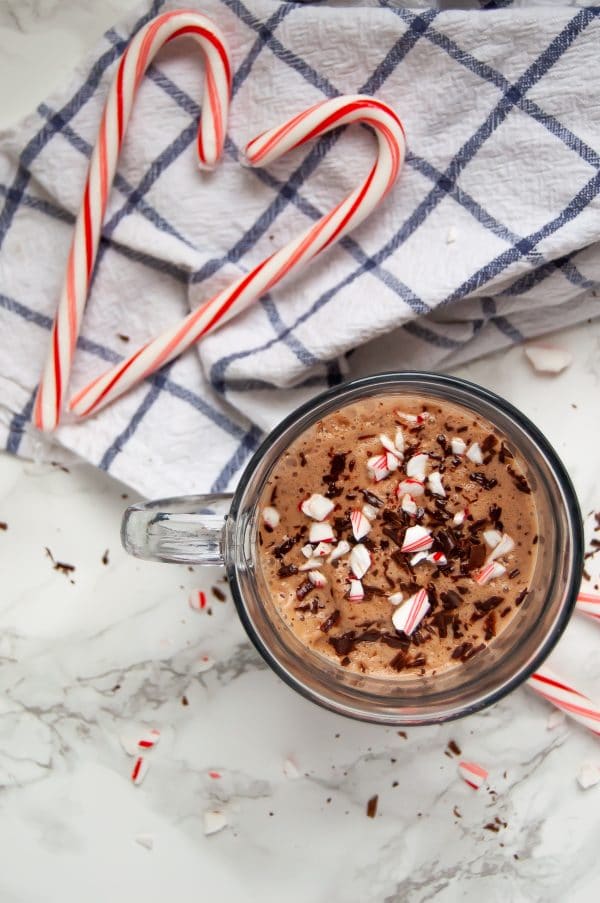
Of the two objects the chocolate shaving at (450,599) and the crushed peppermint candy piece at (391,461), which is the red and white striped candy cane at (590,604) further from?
the crushed peppermint candy piece at (391,461)

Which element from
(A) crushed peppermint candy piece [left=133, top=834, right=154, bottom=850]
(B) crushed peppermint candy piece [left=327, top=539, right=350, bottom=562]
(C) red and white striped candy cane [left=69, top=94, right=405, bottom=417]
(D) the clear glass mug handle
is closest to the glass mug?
(D) the clear glass mug handle

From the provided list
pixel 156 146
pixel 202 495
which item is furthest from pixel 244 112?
pixel 202 495

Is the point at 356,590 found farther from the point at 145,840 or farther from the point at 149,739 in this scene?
the point at 145,840

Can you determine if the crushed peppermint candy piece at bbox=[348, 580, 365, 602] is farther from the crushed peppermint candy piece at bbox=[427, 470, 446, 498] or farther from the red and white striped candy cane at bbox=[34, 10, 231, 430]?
the red and white striped candy cane at bbox=[34, 10, 231, 430]

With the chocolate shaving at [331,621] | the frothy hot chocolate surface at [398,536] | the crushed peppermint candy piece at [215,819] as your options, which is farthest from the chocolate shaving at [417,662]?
the crushed peppermint candy piece at [215,819]

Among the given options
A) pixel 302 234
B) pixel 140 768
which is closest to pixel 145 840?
pixel 140 768

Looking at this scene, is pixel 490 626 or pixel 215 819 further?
pixel 215 819
